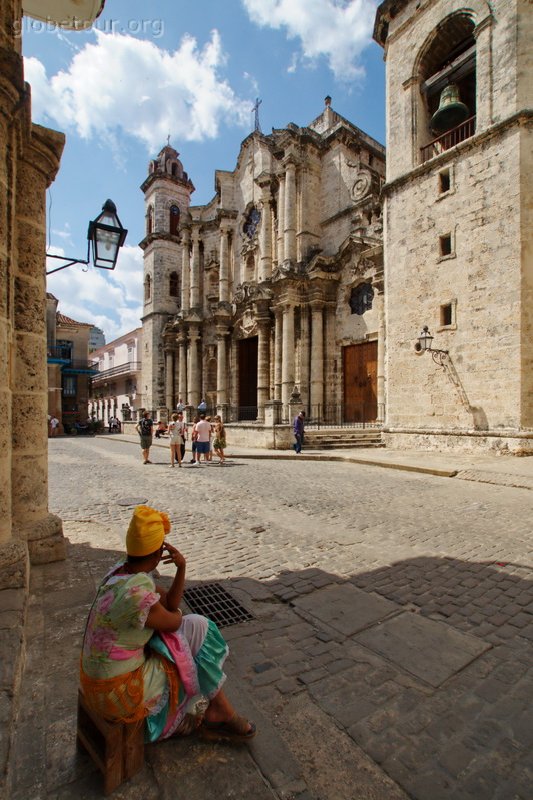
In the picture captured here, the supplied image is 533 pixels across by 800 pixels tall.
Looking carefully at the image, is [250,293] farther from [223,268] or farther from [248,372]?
[248,372]

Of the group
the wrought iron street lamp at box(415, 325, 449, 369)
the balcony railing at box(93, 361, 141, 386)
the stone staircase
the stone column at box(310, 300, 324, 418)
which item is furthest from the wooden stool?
the balcony railing at box(93, 361, 141, 386)

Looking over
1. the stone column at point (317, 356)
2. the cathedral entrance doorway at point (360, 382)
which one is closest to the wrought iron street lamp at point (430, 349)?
the cathedral entrance doorway at point (360, 382)

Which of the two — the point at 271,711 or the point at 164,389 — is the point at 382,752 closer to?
the point at 271,711

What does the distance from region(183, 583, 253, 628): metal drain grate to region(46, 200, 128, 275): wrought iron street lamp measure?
14.7 ft

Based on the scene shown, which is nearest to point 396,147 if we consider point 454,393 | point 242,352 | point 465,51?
point 465,51

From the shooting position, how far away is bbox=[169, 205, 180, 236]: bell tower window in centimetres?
3225

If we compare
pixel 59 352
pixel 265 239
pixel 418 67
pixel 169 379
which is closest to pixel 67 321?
A: pixel 59 352

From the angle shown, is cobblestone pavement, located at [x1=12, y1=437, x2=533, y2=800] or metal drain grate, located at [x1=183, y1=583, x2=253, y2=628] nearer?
cobblestone pavement, located at [x1=12, y1=437, x2=533, y2=800]

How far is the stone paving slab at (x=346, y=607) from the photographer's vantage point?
2.93 m

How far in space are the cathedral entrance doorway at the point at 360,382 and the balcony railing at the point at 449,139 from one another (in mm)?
7340

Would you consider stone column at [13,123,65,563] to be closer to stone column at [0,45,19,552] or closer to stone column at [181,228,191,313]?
stone column at [0,45,19,552]

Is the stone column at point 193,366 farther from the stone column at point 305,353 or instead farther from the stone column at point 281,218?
the stone column at point 305,353

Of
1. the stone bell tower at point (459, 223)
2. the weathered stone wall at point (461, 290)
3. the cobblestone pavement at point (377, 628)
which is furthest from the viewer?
the weathered stone wall at point (461, 290)

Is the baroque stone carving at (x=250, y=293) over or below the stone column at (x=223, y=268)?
below
